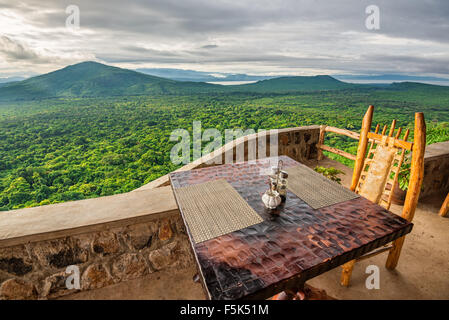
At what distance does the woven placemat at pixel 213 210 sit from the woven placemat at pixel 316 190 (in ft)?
1.48

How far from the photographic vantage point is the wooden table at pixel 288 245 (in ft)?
2.81

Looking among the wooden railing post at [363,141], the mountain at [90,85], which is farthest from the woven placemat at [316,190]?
the mountain at [90,85]

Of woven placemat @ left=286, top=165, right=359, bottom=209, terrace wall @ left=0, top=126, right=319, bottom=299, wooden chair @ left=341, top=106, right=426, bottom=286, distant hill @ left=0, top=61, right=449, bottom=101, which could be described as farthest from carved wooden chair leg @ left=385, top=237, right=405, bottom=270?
distant hill @ left=0, top=61, right=449, bottom=101

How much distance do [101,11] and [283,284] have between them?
297 inches

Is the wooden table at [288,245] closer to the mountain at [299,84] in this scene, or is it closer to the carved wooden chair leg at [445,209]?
the carved wooden chair leg at [445,209]

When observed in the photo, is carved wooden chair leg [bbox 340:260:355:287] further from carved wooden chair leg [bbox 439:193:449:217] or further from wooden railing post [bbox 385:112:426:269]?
carved wooden chair leg [bbox 439:193:449:217]

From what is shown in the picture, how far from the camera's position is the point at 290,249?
40.3 inches

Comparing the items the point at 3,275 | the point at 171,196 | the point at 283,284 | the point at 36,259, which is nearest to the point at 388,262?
the point at 283,284

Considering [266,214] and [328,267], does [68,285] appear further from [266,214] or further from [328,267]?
[328,267]

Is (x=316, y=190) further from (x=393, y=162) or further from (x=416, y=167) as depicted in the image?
(x=416, y=167)

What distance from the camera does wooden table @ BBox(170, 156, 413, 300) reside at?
86cm

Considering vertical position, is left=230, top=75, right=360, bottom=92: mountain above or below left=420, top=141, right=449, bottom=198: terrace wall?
above

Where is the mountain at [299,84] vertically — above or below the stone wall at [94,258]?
above

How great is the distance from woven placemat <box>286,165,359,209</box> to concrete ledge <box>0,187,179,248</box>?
3.39 feet
